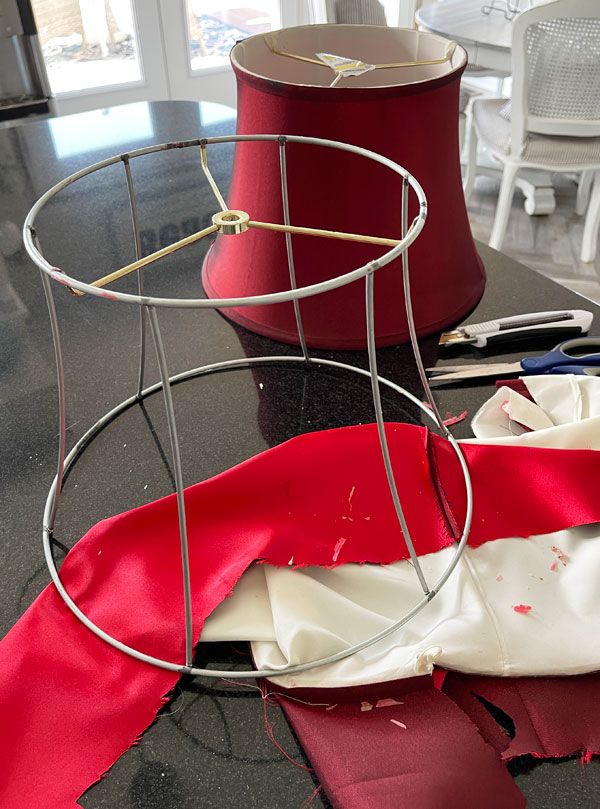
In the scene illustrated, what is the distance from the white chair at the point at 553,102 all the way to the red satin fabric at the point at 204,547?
1.77 m

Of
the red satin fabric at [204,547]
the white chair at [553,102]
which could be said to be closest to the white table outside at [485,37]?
the white chair at [553,102]

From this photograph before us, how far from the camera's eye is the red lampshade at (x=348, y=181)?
565 mm

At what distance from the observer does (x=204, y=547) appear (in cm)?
50

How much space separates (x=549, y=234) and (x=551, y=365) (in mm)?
1980

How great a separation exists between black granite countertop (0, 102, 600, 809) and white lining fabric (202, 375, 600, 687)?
1.4 inches

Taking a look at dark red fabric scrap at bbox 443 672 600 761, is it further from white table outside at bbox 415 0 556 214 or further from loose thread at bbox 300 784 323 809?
white table outside at bbox 415 0 556 214

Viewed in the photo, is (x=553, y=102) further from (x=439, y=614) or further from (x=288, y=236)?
Answer: (x=439, y=614)

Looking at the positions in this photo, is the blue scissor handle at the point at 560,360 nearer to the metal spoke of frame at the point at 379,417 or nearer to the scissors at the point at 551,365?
the scissors at the point at 551,365

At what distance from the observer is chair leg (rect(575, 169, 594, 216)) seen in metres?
2.57

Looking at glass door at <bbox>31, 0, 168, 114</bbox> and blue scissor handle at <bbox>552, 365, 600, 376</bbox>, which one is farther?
glass door at <bbox>31, 0, 168, 114</bbox>

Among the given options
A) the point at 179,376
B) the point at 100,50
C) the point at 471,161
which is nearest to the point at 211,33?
the point at 100,50

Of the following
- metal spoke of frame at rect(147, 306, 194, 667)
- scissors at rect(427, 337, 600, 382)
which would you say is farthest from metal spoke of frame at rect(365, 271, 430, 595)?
scissors at rect(427, 337, 600, 382)

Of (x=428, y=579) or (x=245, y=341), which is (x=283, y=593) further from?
(x=245, y=341)

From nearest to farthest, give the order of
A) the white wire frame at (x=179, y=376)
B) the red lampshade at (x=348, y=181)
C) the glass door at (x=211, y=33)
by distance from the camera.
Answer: the white wire frame at (x=179, y=376) → the red lampshade at (x=348, y=181) → the glass door at (x=211, y=33)
